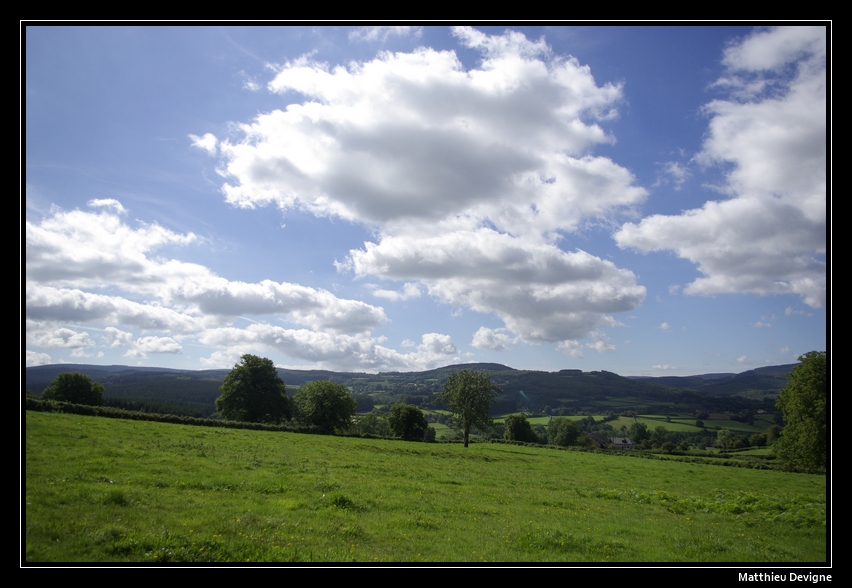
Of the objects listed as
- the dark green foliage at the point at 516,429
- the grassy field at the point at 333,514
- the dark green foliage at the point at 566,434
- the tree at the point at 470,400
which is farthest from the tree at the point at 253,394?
the dark green foliage at the point at 566,434

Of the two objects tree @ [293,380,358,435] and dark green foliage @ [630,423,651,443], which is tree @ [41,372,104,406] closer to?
tree @ [293,380,358,435]

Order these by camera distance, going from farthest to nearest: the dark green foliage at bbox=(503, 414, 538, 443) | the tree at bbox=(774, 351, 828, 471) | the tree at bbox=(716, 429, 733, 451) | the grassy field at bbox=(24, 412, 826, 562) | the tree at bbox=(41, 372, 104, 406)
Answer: the tree at bbox=(716, 429, 733, 451), the dark green foliage at bbox=(503, 414, 538, 443), the tree at bbox=(41, 372, 104, 406), the tree at bbox=(774, 351, 828, 471), the grassy field at bbox=(24, 412, 826, 562)

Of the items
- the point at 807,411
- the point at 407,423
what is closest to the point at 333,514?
the point at 807,411

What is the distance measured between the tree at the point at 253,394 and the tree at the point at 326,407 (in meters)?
4.63

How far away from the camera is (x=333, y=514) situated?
1312 cm

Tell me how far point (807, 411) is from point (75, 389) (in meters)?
81.6

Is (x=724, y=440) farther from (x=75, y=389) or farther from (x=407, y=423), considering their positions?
(x=75, y=389)

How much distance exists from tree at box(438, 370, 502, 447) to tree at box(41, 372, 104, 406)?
46539 millimetres

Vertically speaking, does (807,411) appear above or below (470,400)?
above

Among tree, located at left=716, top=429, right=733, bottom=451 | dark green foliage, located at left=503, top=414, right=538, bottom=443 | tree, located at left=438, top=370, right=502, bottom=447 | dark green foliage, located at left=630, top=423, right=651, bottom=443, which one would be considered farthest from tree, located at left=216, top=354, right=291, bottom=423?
dark green foliage, located at left=630, top=423, right=651, bottom=443

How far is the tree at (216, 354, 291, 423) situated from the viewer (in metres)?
60.4
